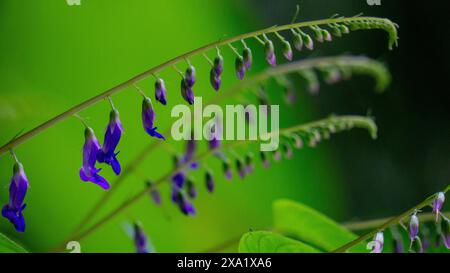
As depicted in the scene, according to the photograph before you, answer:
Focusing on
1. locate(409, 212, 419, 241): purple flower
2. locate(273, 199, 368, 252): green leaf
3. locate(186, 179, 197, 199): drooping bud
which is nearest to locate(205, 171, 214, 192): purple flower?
locate(186, 179, 197, 199): drooping bud

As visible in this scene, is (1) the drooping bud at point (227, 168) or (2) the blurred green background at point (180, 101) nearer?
(1) the drooping bud at point (227, 168)

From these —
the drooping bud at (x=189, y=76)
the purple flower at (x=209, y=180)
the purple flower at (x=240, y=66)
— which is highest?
the purple flower at (x=240, y=66)

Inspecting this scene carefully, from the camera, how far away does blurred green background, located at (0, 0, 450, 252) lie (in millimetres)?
1352

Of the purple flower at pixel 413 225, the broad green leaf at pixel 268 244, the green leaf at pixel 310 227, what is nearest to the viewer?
the purple flower at pixel 413 225

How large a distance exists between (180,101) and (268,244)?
0.48m

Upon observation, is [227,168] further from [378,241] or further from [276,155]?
[378,241]

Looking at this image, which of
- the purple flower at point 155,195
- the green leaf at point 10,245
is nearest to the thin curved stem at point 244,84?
the purple flower at point 155,195

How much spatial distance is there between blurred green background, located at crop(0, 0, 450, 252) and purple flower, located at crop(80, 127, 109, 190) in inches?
13.5

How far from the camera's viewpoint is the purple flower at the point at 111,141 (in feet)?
2.82

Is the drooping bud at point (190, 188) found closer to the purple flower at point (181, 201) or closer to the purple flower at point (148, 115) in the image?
the purple flower at point (181, 201)

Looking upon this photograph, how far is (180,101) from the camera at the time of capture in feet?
4.44

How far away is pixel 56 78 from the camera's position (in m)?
1.41

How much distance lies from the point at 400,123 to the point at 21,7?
1060 millimetres
